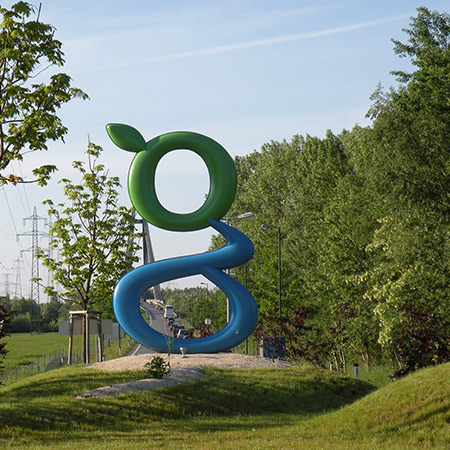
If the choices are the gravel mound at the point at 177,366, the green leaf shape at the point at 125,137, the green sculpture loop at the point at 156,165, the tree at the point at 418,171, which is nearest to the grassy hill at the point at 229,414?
the gravel mound at the point at 177,366

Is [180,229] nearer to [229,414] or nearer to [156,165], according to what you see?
[156,165]

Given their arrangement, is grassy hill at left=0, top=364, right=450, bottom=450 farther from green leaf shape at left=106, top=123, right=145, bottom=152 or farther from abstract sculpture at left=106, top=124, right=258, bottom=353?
green leaf shape at left=106, top=123, right=145, bottom=152

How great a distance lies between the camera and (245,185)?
60562 mm

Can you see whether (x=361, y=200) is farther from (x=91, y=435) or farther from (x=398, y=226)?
(x=91, y=435)

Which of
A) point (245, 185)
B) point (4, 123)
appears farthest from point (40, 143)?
point (245, 185)

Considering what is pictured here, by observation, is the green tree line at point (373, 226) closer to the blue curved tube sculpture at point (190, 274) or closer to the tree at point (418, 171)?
the tree at point (418, 171)

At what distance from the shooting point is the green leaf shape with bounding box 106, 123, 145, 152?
86.9 feet

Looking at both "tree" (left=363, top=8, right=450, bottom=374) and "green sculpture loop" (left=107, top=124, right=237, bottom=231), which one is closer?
"tree" (left=363, top=8, right=450, bottom=374)

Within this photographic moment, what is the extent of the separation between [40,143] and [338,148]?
108ft

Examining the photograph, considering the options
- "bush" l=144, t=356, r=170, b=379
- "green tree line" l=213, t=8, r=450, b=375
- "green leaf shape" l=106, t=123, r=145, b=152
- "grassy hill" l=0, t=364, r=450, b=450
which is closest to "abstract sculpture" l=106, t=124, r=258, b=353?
"green leaf shape" l=106, t=123, r=145, b=152

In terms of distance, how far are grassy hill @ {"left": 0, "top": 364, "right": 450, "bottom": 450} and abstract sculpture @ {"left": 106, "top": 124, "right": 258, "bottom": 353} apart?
301cm

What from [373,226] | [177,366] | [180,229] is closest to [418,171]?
[180,229]

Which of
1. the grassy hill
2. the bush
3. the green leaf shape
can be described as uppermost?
the green leaf shape

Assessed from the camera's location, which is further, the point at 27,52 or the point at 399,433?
the point at 27,52
